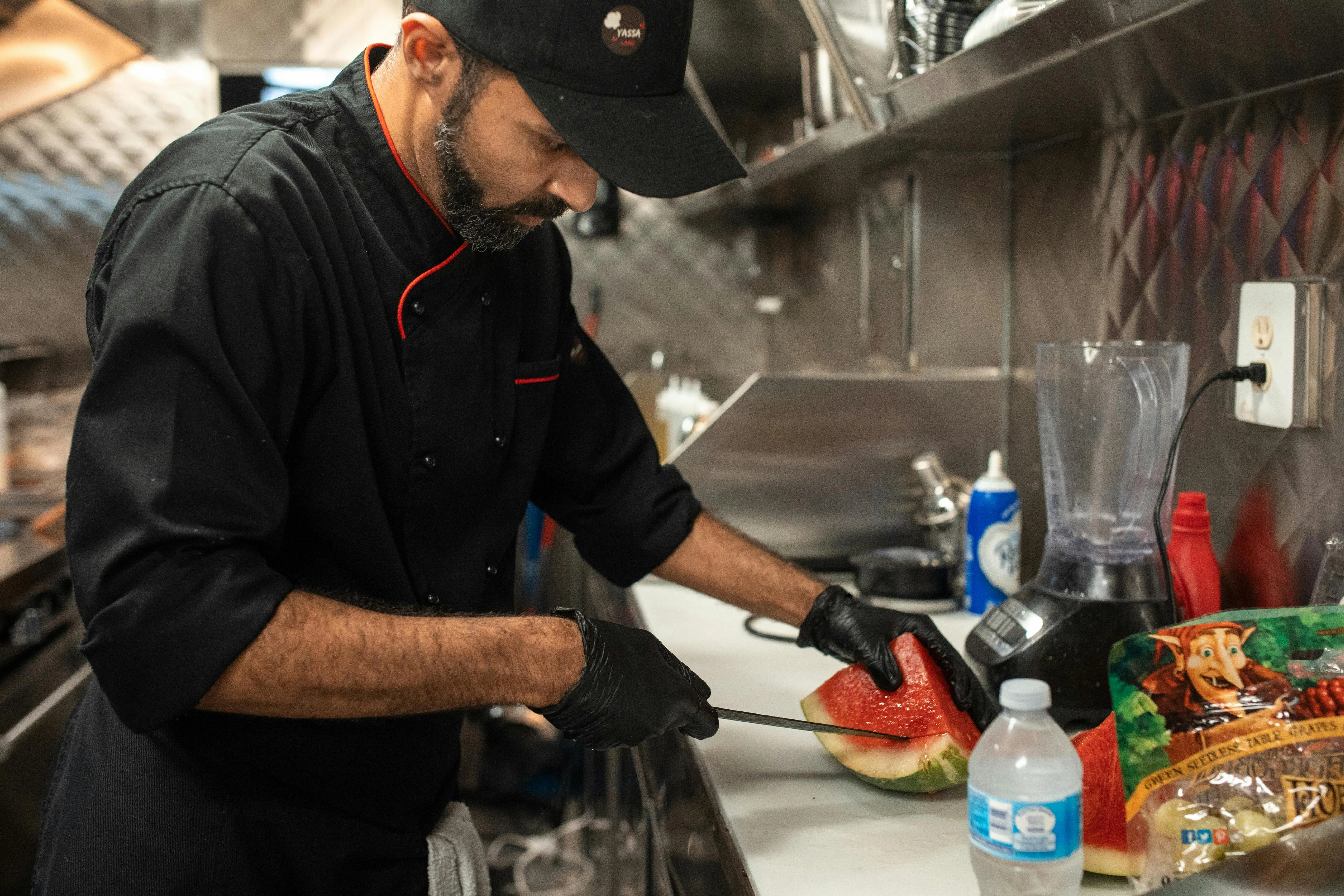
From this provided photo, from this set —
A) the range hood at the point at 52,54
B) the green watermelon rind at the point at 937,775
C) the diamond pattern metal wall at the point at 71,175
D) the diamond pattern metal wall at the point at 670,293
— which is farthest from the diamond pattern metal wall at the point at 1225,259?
the diamond pattern metal wall at the point at 71,175

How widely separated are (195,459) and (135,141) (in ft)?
10.4

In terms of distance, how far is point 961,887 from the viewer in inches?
37.0

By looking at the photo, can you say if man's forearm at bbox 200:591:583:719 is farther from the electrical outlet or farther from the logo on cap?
the electrical outlet

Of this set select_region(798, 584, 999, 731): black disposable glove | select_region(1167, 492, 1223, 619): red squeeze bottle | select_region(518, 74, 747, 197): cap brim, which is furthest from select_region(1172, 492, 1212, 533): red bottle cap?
select_region(518, 74, 747, 197): cap brim

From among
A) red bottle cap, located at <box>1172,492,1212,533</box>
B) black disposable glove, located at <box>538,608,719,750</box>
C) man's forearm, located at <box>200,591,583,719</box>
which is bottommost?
black disposable glove, located at <box>538,608,719,750</box>

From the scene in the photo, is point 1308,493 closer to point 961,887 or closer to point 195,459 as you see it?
point 961,887

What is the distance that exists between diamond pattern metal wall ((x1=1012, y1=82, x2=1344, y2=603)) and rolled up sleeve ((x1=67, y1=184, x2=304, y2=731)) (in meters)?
1.20

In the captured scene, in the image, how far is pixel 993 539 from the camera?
1.80 metres

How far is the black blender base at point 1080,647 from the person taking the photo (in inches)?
50.1

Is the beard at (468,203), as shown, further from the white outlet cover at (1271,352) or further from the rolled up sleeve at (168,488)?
the white outlet cover at (1271,352)

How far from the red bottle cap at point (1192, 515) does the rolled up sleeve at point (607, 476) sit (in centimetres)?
65

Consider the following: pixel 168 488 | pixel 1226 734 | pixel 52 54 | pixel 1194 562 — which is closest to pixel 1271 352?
pixel 1194 562

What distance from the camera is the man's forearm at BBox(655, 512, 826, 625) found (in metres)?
1.48

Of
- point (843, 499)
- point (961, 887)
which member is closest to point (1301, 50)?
point (961, 887)
